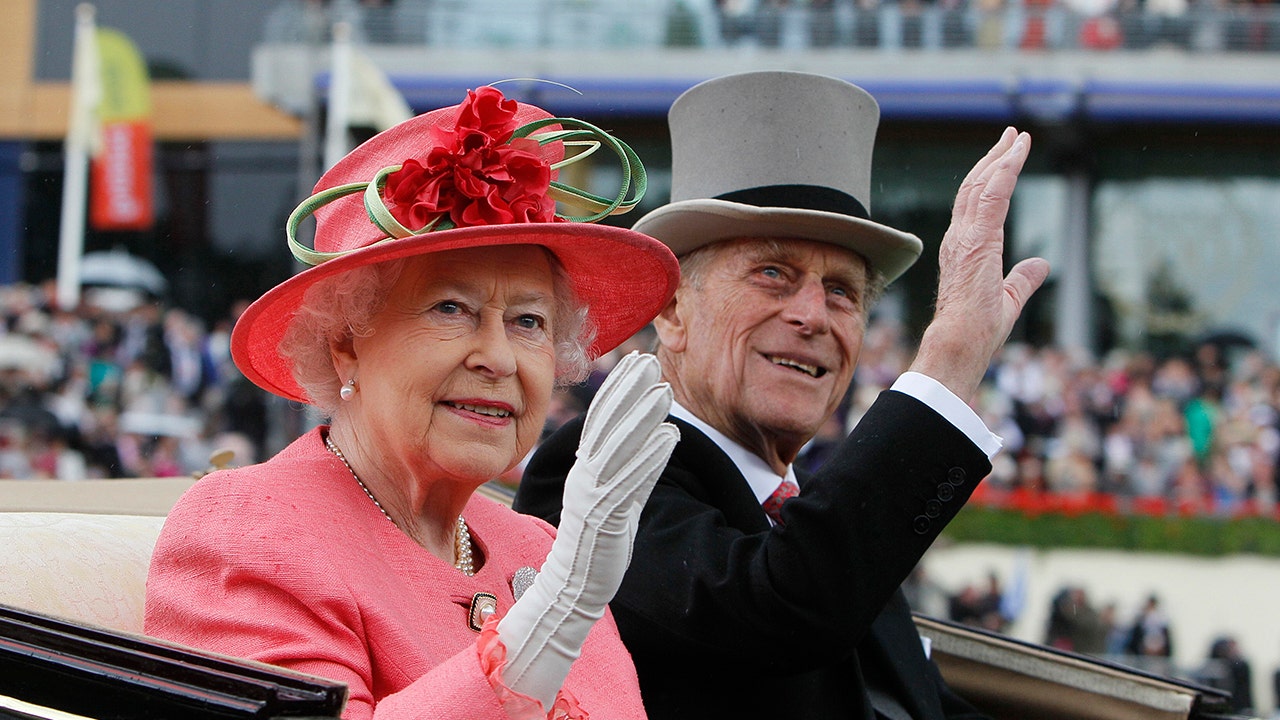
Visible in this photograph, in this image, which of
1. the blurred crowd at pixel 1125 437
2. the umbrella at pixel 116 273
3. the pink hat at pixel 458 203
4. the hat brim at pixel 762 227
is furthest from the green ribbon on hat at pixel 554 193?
the umbrella at pixel 116 273

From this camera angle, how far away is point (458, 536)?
2045 mm

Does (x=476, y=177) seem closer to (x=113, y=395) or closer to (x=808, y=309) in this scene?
(x=808, y=309)

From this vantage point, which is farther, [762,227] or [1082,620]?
[1082,620]

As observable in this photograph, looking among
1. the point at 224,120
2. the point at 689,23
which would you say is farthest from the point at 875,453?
the point at 224,120

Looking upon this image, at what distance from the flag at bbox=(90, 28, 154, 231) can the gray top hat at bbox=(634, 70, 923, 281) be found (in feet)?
55.1

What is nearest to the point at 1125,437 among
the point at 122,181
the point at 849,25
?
the point at 849,25

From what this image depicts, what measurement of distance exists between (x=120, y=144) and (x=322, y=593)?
742 inches

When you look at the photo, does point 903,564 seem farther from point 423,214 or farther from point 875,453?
point 423,214

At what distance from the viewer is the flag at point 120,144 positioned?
1811cm

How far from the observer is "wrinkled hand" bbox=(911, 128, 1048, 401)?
2023 millimetres

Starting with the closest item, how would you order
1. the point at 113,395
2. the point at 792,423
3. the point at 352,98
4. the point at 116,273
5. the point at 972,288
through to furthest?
the point at 972,288 → the point at 792,423 → the point at 352,98 → the point at 113,395 → the point at 116,273

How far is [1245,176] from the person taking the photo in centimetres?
1897

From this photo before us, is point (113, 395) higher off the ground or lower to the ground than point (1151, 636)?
higher

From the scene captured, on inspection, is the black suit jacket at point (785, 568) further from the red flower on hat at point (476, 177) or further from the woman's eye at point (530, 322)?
the red flower on hat at point (476, 177)
